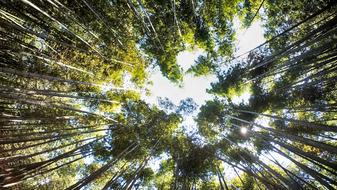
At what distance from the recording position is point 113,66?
10.9 meters

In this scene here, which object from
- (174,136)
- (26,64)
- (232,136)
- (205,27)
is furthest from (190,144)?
(26,64)

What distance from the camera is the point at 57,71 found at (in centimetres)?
904

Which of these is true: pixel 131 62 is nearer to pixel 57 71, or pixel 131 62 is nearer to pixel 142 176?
pixel 57 71

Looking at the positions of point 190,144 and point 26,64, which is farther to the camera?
point 190,144

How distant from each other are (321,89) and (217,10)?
5.56 m

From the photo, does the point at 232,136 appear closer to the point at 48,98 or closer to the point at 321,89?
the point at 321,89

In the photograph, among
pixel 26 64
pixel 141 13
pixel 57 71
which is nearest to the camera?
pixel 26 64

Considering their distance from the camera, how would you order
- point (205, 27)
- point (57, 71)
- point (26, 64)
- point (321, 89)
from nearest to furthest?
point (26, 64)
point (57, 71)
point (321, 89)
point (205, 27)

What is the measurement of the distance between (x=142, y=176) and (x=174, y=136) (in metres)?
2.34

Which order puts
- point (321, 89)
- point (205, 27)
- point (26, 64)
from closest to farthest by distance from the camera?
point (26, 64) → point (321, 89) → point (205, 27)

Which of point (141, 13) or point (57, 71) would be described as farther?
point (141, 13)

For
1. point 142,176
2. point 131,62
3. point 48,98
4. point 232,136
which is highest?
point 131,62

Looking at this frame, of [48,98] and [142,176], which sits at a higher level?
[48,98]

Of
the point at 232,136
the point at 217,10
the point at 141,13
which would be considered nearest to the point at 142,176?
the point at 232,136
